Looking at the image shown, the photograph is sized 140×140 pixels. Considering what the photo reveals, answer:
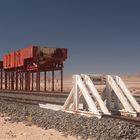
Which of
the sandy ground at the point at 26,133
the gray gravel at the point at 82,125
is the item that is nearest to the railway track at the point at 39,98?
the gray gravel at the point at 82,125

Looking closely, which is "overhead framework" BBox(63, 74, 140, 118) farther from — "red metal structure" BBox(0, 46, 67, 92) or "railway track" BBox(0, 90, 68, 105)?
"red metal structure" BBox(0, 46, 67, 92)

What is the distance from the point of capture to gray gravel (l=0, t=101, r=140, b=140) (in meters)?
9.74

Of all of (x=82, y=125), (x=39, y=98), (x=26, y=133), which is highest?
(x=82, y=125)

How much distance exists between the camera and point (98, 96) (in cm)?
1321

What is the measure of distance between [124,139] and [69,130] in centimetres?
218

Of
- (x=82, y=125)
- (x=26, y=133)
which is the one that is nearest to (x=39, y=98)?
(x=26, y=133)

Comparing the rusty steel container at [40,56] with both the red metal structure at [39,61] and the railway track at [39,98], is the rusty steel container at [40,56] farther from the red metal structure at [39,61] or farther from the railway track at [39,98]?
the railway track at [39,98]

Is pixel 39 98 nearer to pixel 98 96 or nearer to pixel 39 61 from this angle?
pixel 98 96

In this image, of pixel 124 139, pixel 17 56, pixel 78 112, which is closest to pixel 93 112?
pixel 78 112

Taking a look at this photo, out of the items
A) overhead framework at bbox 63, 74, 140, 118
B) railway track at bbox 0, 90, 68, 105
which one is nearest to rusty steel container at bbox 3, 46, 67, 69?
railway track at bbox 0, 90, 68, 105

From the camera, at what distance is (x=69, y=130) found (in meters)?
11.1

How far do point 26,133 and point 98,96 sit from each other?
10.4ft

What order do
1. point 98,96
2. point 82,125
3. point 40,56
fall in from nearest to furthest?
point 82,125
point 98,96
point 40,56

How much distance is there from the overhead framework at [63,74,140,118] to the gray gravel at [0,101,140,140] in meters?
1.04
